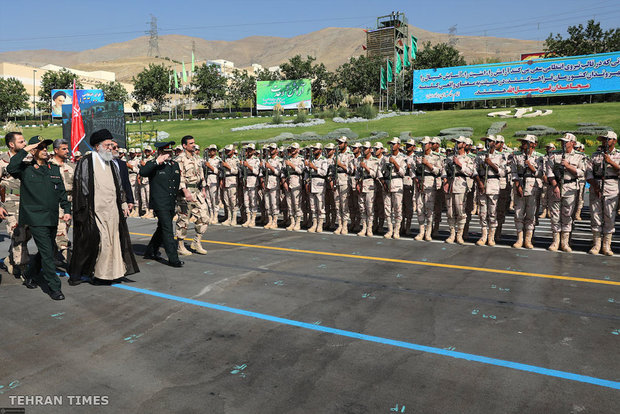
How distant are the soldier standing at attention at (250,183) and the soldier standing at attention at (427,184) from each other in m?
4.38

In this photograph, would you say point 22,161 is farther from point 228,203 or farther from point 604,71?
point 604,71

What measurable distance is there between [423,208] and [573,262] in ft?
11.0

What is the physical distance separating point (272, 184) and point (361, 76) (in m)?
70.6

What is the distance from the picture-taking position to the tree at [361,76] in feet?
263

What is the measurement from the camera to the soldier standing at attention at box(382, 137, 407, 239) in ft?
37.2

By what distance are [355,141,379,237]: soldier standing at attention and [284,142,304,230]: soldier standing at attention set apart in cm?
162

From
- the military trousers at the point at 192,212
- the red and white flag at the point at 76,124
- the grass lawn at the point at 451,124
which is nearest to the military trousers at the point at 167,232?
the military trousers at the point at 192,212

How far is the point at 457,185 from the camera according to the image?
35.2 ft

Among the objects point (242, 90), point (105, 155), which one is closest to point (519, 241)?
point (105, 155)

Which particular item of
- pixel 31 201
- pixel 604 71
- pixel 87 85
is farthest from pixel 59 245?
pixel 87 85

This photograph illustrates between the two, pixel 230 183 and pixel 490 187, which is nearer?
pixel 490 187

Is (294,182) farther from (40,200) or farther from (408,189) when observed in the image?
(40,200)

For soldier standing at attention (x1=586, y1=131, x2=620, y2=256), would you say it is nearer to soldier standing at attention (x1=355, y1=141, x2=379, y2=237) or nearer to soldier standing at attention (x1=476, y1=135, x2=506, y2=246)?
soldier standing at attention (x1=476, y1=135, x2=506, y2=246)

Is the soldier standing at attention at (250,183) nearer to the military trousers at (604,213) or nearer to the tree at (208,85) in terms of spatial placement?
the military trousers at (604,213)
